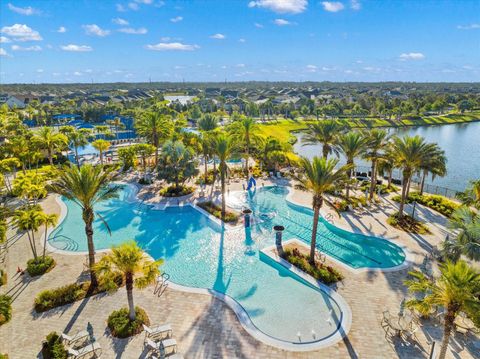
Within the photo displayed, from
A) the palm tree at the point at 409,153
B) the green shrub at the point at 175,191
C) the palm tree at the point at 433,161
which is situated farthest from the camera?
the green shrub at the point at 175,191

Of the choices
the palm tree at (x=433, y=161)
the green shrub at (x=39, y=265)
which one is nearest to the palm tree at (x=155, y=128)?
the green shrub at (x=39, y=265)

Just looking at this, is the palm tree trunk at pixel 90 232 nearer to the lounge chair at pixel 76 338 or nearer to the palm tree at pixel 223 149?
the lounge chair at pixel 76 338

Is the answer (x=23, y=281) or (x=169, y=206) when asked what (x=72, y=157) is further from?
(x=23, y=281)

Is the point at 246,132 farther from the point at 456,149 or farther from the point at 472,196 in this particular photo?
the point at 456,149

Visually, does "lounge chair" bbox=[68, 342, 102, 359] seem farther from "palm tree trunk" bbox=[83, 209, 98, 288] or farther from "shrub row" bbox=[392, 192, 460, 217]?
"shrub row" bbox=[392, 192, 460, 217]

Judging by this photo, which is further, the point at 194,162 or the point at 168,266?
the point at 194,162

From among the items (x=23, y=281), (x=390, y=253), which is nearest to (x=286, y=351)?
(x=390, y=253)

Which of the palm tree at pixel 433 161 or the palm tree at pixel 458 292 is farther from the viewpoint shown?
the palm tree at pixel 433 161

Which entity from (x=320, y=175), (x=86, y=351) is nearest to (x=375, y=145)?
(x=320, y=175)
